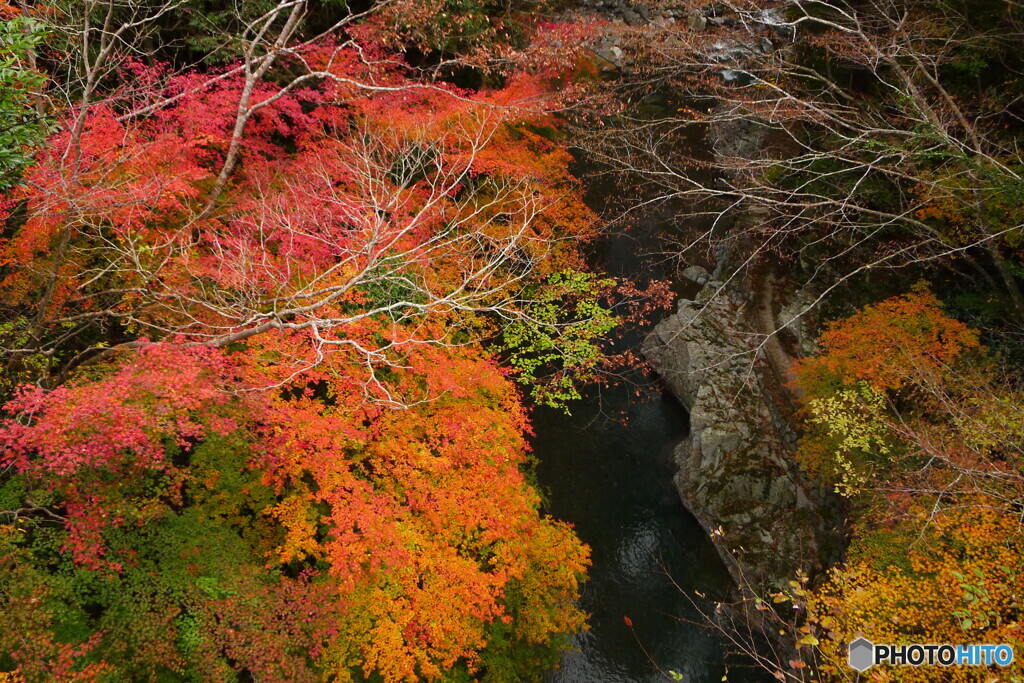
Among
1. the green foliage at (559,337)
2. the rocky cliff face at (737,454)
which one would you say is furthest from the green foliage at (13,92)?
the rocky cliff face at (737,454)

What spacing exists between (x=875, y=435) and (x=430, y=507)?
29.9ft

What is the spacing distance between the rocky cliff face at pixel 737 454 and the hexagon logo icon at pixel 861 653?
311cm

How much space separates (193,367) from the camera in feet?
25.8

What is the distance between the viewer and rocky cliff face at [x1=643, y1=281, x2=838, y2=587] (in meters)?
12.7

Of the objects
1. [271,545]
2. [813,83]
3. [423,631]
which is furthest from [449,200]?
[813,83]

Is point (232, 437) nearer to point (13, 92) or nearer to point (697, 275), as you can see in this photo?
point (13, 92)

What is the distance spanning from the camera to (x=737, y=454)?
14211 mm

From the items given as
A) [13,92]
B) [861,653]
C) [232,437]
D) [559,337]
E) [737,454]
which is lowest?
[737,454]

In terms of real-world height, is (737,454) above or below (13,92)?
below

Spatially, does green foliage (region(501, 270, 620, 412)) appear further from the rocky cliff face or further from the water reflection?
the rocky cliff face

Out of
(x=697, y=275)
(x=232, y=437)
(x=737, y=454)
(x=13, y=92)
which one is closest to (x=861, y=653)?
(x=737, y=454)

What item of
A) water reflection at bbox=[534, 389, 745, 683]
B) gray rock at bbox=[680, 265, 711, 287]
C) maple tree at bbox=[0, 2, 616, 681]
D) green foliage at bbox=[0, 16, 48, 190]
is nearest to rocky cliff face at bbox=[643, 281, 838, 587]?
water reflection at bbox=[534, 389, 745, 683]

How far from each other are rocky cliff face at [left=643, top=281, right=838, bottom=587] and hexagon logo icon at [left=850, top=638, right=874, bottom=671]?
311 cm

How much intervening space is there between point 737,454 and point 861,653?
610 centimetres
